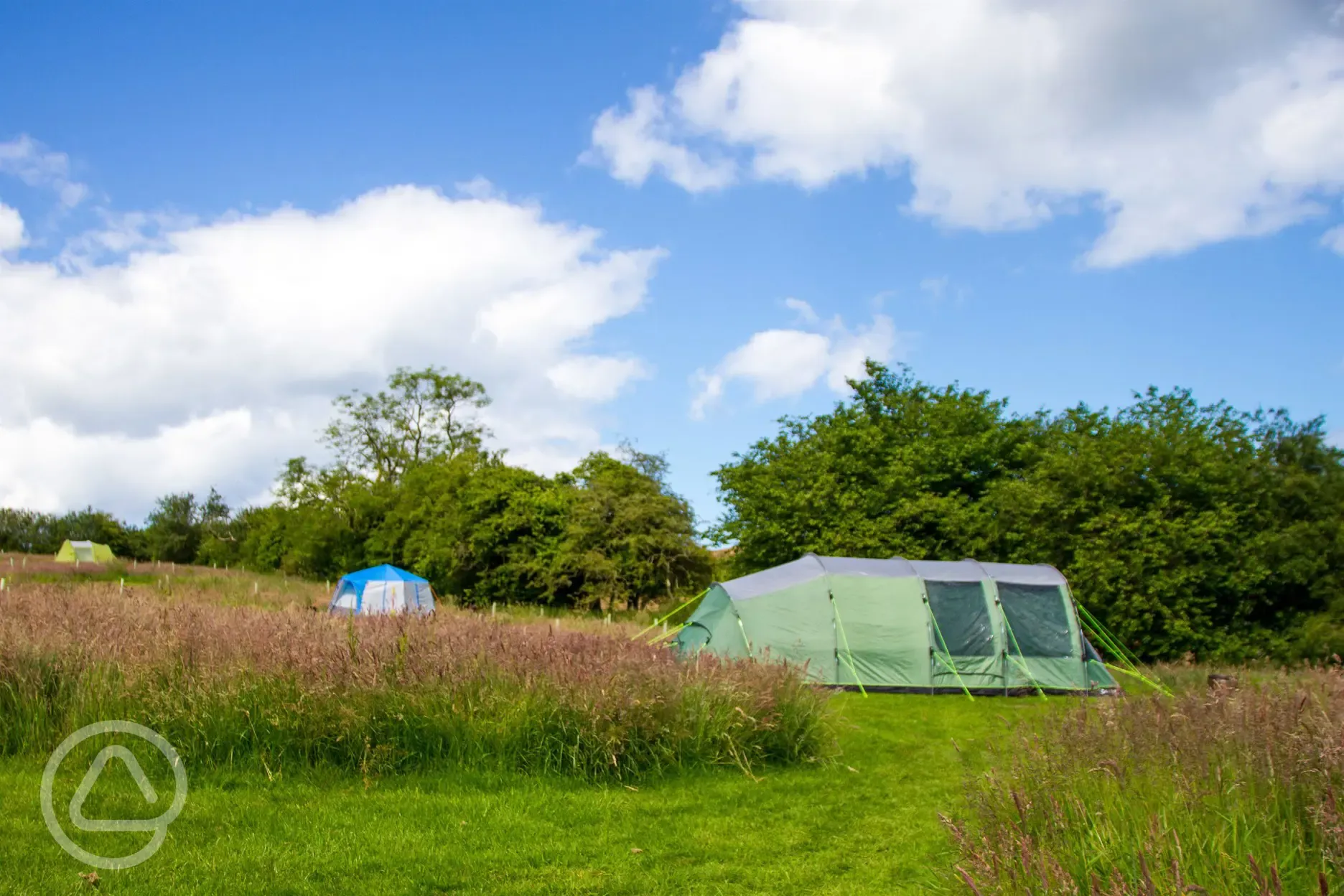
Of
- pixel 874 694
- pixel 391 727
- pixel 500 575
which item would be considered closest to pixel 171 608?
pixel 391 727

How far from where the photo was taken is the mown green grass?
4844 mm

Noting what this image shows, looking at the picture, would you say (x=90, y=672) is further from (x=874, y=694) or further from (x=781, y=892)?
(x=874, y=694)

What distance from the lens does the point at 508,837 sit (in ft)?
18.6

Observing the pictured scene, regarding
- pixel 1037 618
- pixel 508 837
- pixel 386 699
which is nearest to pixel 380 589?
pixel 1037 618

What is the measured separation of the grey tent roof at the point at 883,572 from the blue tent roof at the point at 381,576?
1198 centimetres

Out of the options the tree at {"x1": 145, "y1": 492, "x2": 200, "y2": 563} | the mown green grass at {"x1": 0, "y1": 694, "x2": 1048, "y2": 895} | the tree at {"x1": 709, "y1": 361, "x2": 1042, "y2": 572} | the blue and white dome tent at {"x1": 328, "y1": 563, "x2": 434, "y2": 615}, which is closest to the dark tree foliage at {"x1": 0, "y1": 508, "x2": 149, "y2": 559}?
the tree at {"x1": 145, "y1": 492, "x2": 200, "y2": 563}

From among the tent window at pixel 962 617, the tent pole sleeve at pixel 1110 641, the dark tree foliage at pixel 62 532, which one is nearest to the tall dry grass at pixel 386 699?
the tent window at pixel 962 617

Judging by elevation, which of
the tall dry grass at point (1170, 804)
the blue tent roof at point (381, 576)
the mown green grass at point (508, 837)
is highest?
the blue tent roof at point (381, 576)

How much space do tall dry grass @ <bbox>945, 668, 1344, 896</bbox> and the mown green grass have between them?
2.50 ft

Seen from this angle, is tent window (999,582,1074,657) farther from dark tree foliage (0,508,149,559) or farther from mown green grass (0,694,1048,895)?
dark tree foliage (0,508,149,559)

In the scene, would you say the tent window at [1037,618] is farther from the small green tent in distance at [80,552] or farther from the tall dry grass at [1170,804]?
the small green tent in distance at [80,552]

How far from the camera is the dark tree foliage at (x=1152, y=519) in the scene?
17281 mm

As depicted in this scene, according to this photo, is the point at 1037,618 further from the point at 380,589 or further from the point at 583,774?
the point at 380,589

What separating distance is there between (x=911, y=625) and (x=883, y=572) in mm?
980
